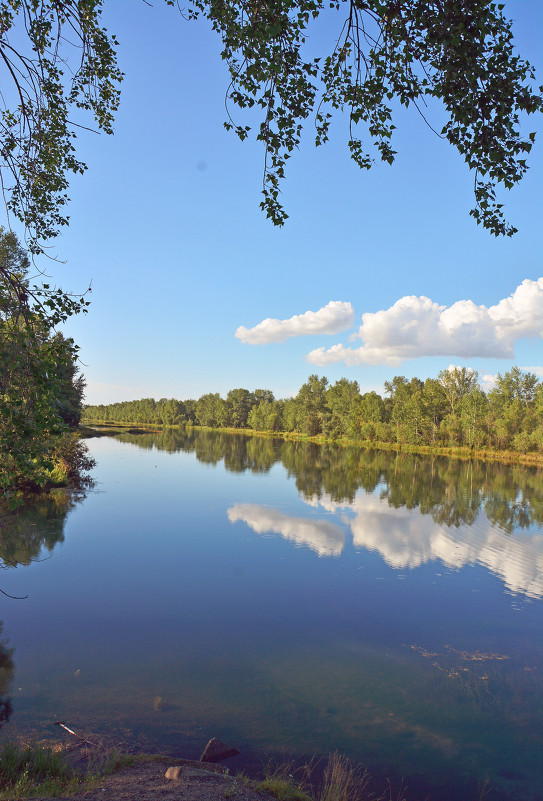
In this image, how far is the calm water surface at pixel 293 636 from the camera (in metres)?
7.70

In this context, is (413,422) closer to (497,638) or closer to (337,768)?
(497,638)

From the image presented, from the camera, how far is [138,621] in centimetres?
1196

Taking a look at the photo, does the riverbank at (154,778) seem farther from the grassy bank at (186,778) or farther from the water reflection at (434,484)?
the water reflection at (434,484)

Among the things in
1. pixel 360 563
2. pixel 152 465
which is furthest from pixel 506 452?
pixel 360 563

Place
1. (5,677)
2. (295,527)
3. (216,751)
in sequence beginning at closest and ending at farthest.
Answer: (216,751) < (5,677) < (295,527)

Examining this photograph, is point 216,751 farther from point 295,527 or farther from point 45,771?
point 295,527

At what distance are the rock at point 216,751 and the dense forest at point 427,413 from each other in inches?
2725

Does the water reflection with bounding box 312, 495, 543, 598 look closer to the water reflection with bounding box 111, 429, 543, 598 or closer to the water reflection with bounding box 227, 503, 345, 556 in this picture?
the water reflection with bounding box 111, 429, 543, 598

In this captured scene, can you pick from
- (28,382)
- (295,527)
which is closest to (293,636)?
(28,382)

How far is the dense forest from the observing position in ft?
235

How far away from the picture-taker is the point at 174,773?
5926mm

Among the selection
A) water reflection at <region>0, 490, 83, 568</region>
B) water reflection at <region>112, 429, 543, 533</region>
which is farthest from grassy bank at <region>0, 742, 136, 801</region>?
water reflection at <region>112, 429, 543, 533</region>

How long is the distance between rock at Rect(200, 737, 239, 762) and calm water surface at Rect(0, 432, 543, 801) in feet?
1.02

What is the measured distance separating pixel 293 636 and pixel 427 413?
3024 inches
